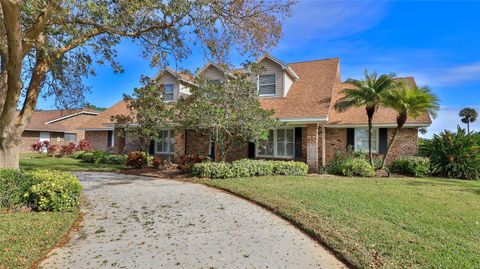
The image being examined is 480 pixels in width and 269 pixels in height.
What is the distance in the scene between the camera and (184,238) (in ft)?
18.9

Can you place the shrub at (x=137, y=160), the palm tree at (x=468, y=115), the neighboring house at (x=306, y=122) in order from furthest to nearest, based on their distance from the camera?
the palm tree at (x=468, y=115) < the shrub at (x=137, y=160) < the neighboring house at (x=306, y=122)

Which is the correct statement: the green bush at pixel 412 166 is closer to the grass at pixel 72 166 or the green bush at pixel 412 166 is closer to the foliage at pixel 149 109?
the foliage at pixel 149 109

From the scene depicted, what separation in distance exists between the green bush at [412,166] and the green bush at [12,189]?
603 inches

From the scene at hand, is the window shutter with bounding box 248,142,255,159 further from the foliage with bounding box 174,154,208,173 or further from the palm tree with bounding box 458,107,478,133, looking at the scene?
the palm tree with bounding box 458,107,478,133

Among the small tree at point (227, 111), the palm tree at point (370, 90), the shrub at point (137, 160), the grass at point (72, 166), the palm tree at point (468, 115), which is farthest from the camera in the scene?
the palm tree at point (468, 115)

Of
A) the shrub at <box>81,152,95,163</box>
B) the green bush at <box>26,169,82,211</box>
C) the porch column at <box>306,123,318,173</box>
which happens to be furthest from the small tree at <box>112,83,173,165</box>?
the green bush at <box>26,169,82,211</box>

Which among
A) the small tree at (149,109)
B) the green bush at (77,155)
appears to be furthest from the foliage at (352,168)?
the green bush at (77,155)

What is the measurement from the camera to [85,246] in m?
5.37

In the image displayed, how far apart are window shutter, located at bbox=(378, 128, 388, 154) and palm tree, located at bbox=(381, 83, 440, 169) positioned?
5.69 ft

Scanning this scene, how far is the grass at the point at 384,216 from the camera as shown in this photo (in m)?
4.85

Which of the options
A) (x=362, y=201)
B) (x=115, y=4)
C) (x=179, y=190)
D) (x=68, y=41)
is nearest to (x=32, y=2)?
(x=115, y=4)

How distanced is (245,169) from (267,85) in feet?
24.5

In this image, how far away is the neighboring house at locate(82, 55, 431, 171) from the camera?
16469 millimetres

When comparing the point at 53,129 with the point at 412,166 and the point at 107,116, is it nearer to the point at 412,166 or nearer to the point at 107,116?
the point at 107,116
